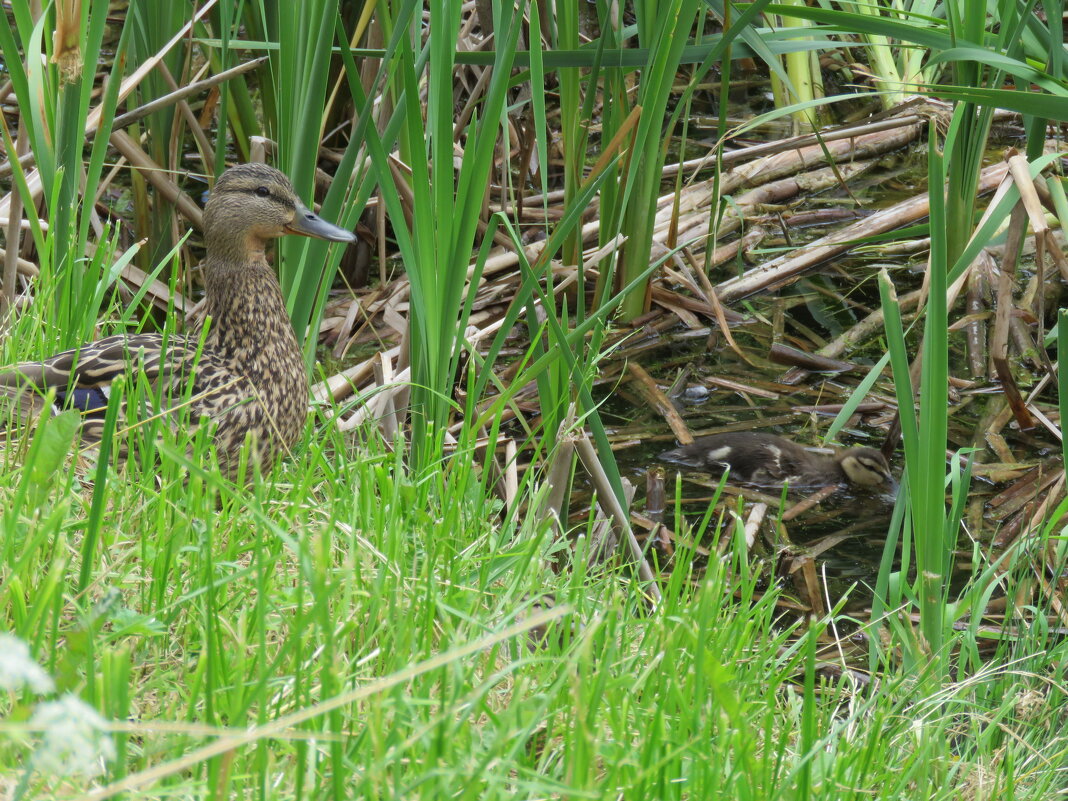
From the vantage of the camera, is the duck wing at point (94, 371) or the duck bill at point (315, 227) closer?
the duck wing at point (94, 371)

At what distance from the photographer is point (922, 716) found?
203 centimetres

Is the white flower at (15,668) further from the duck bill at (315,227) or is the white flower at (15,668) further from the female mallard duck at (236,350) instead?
the duck bill at (315,227)

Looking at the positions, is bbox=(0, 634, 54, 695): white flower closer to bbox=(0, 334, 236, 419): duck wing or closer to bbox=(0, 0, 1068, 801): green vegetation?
bbox=(0, 0, 1068, 801): green vegetation

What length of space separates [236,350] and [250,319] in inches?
3.1

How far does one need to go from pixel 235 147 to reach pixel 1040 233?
3.08m

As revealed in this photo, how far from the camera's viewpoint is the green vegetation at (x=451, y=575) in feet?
4.24

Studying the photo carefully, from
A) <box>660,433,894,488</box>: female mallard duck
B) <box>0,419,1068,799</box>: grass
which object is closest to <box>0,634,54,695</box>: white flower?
<box>0,419,1068,799</box>: grass

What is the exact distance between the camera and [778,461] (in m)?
3.76

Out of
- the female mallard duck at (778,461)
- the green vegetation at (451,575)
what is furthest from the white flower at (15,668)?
the female mallard duck at (778,461)

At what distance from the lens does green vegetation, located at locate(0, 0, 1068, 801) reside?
1293mm

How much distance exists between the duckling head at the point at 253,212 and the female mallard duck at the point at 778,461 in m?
1.32

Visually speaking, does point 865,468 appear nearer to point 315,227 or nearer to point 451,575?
point 315,227

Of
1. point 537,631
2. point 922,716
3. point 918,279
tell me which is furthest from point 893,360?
point 918,279

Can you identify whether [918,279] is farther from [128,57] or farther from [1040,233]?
[128,57]
